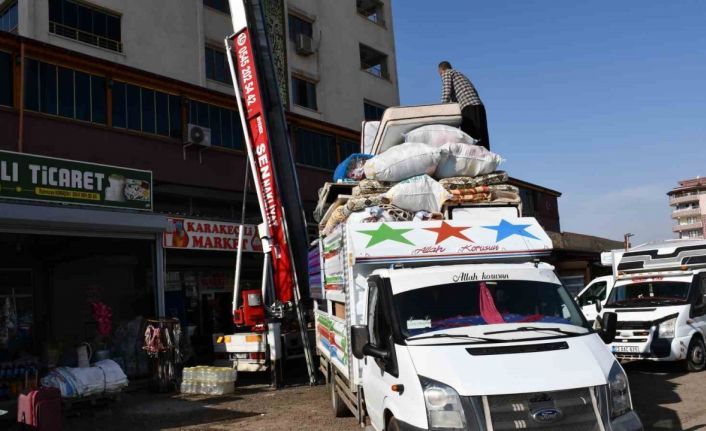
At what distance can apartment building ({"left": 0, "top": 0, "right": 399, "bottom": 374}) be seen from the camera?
12938mm

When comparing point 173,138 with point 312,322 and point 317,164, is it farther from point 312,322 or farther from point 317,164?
point 312,322

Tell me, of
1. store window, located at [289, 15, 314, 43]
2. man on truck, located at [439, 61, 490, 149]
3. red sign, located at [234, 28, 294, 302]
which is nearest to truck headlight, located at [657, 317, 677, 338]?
man on truck, located at [439, 61, 490, 149]

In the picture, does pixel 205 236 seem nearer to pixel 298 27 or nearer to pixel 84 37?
pixel 84 37

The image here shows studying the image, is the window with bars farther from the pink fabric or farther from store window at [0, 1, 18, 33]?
the pink fabric

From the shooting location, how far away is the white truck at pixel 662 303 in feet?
38.1

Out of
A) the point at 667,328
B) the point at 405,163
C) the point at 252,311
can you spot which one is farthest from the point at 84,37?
the point at 667,328

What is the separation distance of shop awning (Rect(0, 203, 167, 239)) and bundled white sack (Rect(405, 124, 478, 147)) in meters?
6.62

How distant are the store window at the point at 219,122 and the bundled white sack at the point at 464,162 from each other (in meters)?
11.9

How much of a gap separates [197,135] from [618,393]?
15.2 m

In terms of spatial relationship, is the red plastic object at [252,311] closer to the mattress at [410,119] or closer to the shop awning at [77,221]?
the shop awning at [77,221]

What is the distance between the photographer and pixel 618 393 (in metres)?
4.77

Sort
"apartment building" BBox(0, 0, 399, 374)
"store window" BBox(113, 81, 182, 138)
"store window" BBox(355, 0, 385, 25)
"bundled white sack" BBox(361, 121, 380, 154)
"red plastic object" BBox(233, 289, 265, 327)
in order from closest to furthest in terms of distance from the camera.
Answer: "bundled white sack" BBox(361, 121, 380, 154), "red plastic object" BBox(233, 289, 265, 327), "apartment building" BBox(0, 0, 399, 374), "store window" BBox(113, 81, 182, 138), "store window" BBox(355, 0, 385, 25)

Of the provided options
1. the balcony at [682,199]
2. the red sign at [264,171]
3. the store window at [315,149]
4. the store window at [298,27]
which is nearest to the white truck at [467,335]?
the red sign at [264,171]

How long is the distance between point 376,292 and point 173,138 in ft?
44.2
